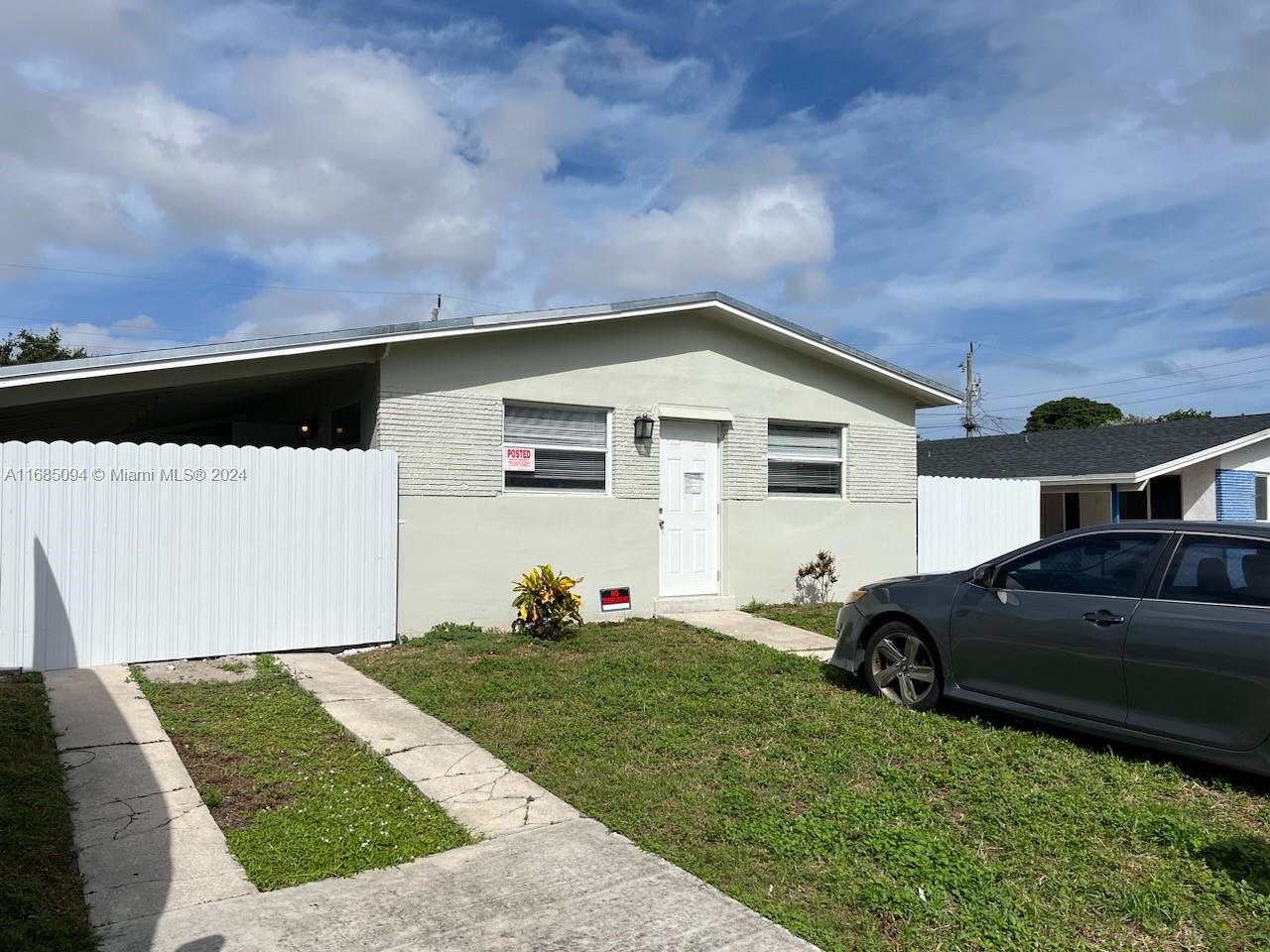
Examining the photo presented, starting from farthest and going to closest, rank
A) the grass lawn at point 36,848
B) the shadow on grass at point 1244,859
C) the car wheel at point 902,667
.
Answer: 1. the car wheel at point 902,667
2. the shadow on grass at point 1244,859
3. the grass lawn at point 36,848

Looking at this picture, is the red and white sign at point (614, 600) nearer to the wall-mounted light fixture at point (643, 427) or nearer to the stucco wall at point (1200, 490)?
the wall-mounted light fixture at point (643, 427)

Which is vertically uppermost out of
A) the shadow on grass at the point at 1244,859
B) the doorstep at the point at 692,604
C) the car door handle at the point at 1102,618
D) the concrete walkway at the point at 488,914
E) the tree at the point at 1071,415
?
the tree at the point at 1071,415

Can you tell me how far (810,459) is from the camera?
13.2 m

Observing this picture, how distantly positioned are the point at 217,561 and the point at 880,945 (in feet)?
22.5

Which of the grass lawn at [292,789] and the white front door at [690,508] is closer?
the grass lawn at [292,789]

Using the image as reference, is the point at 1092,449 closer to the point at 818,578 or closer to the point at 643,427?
the point at 818,578

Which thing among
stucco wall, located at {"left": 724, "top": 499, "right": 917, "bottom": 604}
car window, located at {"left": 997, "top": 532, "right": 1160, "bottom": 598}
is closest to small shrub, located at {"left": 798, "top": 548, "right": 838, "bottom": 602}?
stucco wall, located at {"left": 724, "top": 499, "right": 917, "bottom": 604}

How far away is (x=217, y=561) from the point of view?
28.1 feet

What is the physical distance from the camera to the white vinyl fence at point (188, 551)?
7.82 meters

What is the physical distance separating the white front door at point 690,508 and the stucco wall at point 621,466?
167mm

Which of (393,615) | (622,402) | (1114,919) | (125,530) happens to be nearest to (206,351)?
(125,530)

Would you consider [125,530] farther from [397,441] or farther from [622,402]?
[622,402]

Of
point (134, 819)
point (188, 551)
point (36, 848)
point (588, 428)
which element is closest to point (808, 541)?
point (588, 428)

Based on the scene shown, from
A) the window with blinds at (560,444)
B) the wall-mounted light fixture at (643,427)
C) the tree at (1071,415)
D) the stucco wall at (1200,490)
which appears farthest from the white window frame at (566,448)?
the tree at (1071,415)
